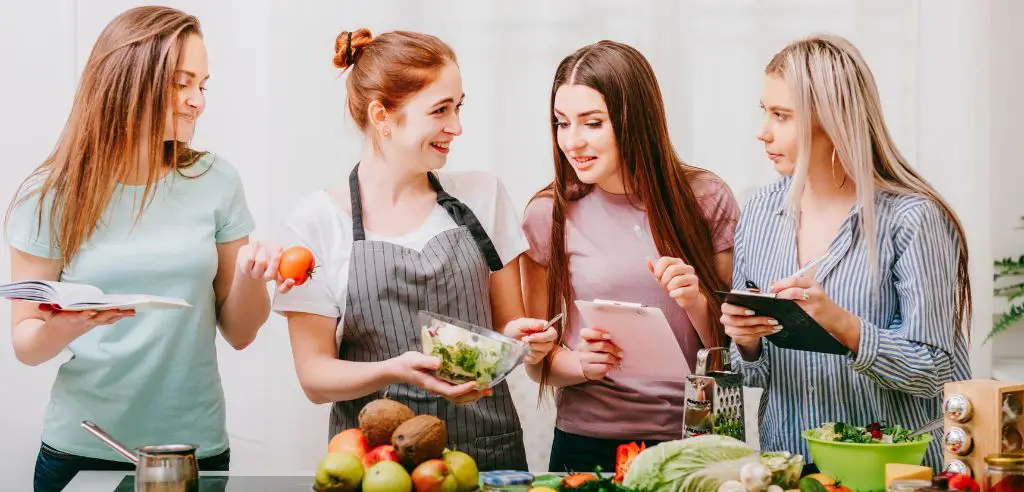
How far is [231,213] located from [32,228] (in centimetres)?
45

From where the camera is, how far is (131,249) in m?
2.43

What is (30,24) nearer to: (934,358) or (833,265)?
(833,265)

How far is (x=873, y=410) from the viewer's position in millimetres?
2221

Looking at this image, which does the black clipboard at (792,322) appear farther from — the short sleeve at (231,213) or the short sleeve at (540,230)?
the short sleeve at (231,213)

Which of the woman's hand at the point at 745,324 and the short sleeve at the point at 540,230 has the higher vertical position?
the short sleeve at the point at 540,230

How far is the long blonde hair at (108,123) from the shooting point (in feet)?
7.89

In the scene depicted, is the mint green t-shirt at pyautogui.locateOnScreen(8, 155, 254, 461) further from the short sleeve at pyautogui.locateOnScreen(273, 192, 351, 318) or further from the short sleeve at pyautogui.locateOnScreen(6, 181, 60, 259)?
the short sleeve at pyautogui.locateOnScreen(273, 192, 351, 318)

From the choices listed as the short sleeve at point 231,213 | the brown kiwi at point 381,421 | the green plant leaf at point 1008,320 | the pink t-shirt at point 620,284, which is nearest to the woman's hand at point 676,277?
the pink t-shirt at point 620,284

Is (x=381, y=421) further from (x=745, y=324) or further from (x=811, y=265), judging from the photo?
(x=811, y=265)

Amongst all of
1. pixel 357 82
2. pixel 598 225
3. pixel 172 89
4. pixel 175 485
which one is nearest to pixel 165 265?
pixel 172 89

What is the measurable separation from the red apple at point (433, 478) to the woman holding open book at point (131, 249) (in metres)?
0.83

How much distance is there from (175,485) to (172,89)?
3.58ft

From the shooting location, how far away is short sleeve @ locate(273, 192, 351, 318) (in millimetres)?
2365

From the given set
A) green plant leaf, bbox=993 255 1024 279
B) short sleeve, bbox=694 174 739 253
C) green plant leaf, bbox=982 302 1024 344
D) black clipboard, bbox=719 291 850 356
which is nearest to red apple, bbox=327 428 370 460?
black clipboard, bbox=719 291 850 356
